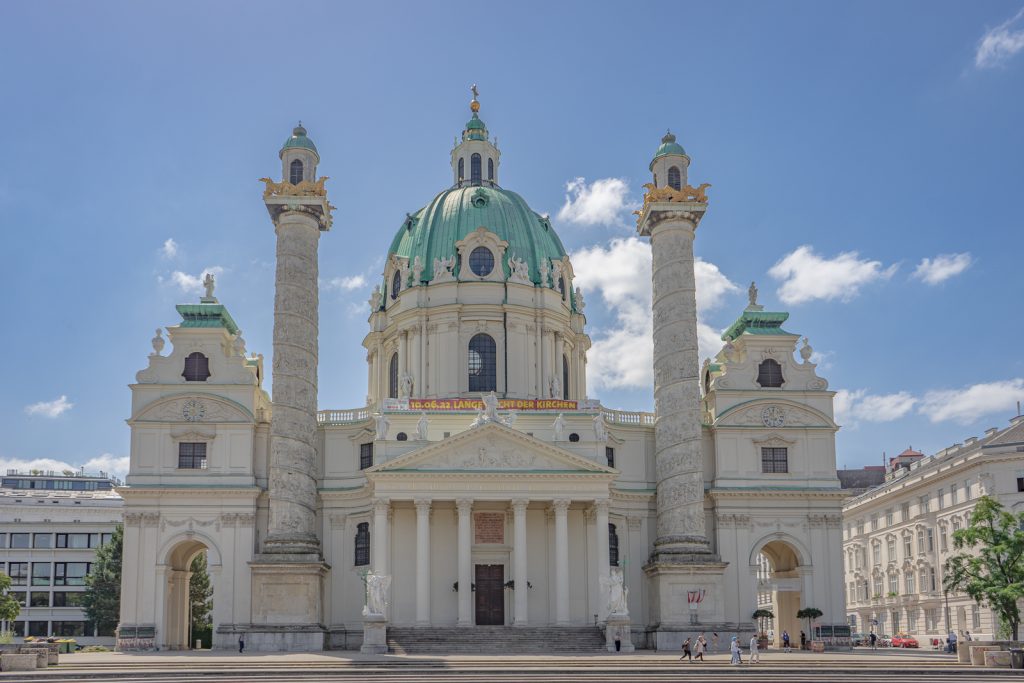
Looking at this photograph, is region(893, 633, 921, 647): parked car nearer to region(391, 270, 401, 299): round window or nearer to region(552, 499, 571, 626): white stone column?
region(552, 499, 571, 626): white stone column

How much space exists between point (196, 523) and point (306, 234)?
52.6ft

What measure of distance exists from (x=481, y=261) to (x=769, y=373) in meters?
18.5

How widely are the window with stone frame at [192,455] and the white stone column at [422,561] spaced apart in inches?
479

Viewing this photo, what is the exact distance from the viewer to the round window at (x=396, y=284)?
244 feet

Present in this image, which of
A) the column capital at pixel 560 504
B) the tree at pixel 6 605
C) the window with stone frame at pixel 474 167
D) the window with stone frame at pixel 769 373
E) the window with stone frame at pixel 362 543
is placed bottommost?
the tree at pixel 6 605

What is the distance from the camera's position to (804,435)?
64.8 metres

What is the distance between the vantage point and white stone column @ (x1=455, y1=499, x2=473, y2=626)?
192ft

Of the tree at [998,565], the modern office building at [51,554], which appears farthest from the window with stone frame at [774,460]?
the modern office building at [51,554]

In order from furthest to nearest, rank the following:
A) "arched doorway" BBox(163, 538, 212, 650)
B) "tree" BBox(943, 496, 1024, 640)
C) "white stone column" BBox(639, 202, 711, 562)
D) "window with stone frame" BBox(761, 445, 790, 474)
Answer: "window with stone frame" BBox(761, 445, 790, 474)
"arched doorway" BBox(163, 538, 212, 650)
"white stone column" BBox(639, 202, 711, 562)
"tree" BBox(943, 496, 1024, 640)

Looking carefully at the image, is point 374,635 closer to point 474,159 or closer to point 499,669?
point 499,669

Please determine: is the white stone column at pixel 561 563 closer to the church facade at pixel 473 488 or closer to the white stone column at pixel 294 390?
the church facade at pixel 473 488

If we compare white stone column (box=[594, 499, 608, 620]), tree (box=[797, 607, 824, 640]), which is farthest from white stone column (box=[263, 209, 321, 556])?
tree (box=[797, 607, 824, 640])

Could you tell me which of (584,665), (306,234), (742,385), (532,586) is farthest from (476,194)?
(584,665)

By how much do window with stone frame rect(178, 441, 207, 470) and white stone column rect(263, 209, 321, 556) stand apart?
15.1ft
